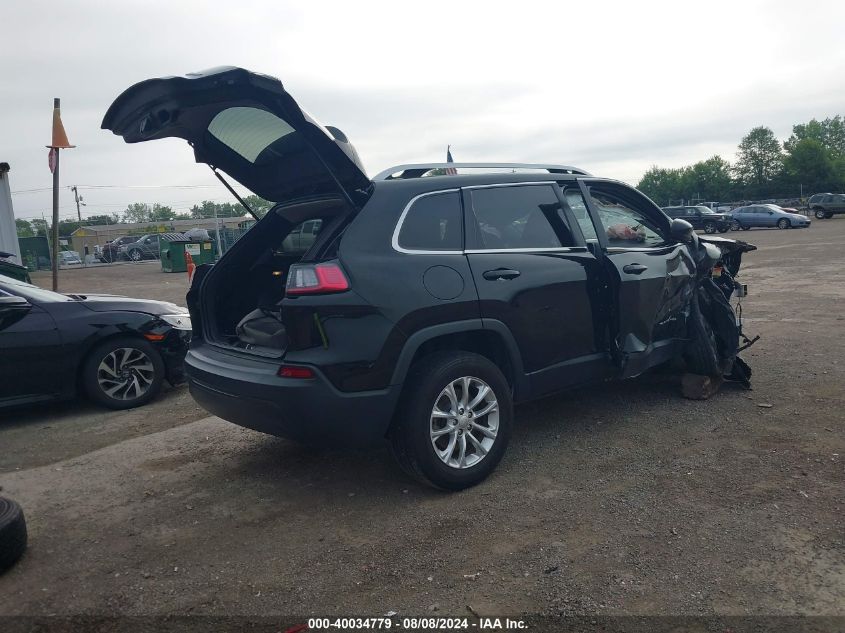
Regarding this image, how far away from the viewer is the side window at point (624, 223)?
5.00 meters

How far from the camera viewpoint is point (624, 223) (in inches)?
205

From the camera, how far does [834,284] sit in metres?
12.1

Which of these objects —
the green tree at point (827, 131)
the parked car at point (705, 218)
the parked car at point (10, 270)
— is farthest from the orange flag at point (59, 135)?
the green tree at point (827, 131)

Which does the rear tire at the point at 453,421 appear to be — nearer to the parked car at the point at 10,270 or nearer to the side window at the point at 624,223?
the side window at the point at 624,223

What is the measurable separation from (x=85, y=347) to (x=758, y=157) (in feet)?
320

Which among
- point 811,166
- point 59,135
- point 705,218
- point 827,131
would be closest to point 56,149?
point 59,135

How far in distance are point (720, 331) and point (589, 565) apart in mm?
3188

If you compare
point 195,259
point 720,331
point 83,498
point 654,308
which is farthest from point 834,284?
point 195,259

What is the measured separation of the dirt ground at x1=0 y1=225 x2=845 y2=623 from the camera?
2.92 m

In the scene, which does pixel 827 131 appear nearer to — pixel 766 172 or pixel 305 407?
pixel 766 172

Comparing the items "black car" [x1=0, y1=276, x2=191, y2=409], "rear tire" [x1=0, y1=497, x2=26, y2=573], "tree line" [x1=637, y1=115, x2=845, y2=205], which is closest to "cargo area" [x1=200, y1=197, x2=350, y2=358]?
"rear tire" [x1=0, y1=497, x2=26, y2=573]

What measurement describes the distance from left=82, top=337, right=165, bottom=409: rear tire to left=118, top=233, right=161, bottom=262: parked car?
1462 inches

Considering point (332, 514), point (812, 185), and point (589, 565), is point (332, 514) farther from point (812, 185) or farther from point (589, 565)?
point (812, 185)

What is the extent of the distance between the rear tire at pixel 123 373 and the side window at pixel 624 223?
A: 4062mm
